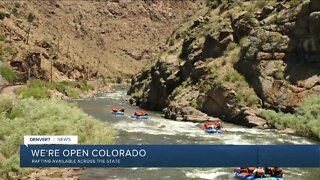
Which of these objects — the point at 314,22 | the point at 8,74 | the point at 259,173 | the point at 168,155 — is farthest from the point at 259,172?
the point at 8,74

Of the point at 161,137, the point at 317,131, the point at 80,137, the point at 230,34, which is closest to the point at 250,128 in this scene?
the point at 317,131

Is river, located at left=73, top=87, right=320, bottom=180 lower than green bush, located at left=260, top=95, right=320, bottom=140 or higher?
lower

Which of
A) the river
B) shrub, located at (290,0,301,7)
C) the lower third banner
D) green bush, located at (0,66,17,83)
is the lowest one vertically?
the river

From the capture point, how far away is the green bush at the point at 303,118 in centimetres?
4603

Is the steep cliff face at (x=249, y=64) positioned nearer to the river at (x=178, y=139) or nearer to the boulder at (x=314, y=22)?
the boulder at (x=314, y=22)

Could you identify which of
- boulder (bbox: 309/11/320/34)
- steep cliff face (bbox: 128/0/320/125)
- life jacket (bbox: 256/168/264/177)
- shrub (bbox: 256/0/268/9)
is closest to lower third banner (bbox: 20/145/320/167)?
life jacket (bbox: 256/168/264/177)

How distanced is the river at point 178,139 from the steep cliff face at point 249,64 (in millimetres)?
5623

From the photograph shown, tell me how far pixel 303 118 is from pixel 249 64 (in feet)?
43.2

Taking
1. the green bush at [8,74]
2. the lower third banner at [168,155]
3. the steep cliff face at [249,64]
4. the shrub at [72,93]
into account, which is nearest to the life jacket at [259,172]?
the lower third banner at [168,155]

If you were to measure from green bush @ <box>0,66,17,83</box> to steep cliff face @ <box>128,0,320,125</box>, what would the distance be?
3163 centimetres

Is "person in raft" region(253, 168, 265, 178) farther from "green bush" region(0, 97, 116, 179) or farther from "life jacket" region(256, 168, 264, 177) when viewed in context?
"green bush" region(0, 97, 116, 179)

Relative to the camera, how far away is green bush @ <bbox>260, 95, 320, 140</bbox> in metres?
46.0

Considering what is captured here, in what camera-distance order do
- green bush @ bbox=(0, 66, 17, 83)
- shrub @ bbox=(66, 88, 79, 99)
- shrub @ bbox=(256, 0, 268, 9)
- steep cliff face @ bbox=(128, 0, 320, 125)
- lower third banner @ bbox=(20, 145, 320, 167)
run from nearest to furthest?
lower third banner @ bbox=(20, 145, 320, 167) → steep cliff face @ bbox=(128, 0, 320, 125) → shrub @ bbox=(256, 0, 268, 9) → green bush @ bbox=(0, 66, 17, 83) → shrub @ bbox=(66, 88, 79, 99)

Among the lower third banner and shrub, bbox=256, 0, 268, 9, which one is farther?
shrub, bbox=256, 0, 268, 9
